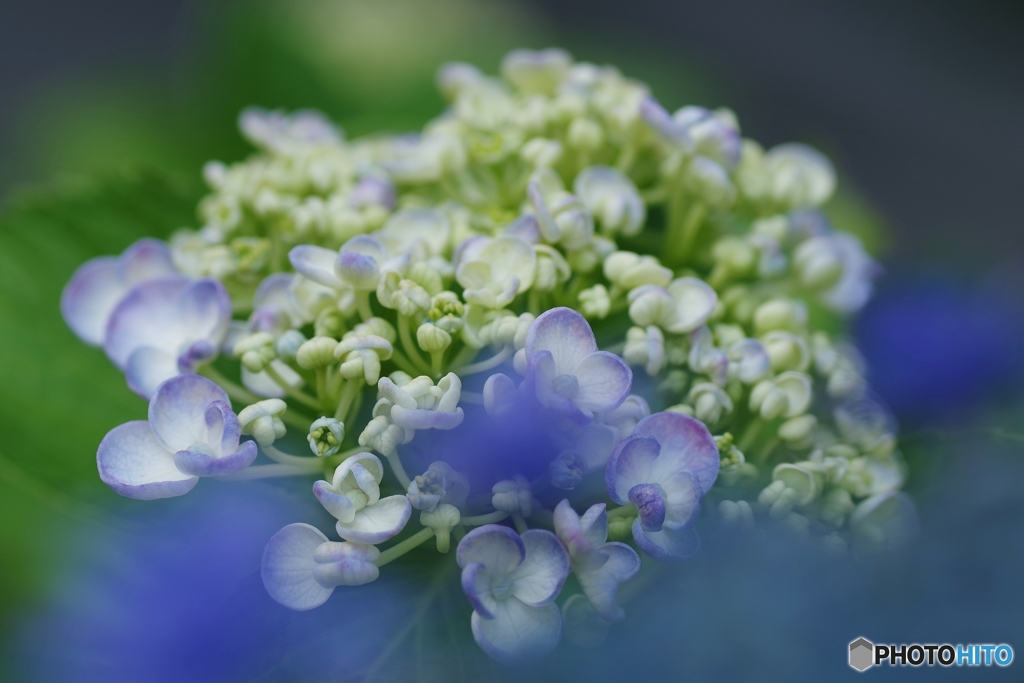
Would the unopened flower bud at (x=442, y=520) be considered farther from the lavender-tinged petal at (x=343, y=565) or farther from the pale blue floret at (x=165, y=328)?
the pale blue floret at (x=165, y=328)

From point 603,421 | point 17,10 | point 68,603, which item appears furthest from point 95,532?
point 17,10

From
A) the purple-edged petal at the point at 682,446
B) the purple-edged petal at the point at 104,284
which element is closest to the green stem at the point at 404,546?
the purple-edged petal at the point at 682,446

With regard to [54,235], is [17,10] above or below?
above

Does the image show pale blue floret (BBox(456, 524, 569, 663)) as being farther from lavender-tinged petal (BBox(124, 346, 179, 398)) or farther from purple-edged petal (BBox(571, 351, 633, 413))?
lavender-tinged petal (BBox(124, 346, 179, 398))

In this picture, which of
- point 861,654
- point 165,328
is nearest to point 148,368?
point 165,328

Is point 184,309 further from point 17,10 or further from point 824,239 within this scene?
point 17,10

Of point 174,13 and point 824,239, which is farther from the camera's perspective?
point 174,13

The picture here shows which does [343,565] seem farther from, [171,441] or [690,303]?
[690,303]
